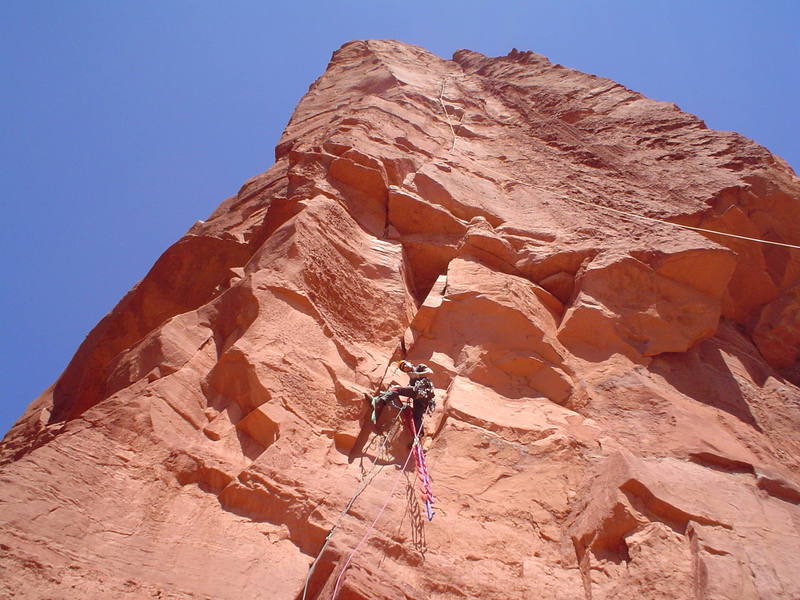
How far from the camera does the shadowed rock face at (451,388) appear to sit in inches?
231

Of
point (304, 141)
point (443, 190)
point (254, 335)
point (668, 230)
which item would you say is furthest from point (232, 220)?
point (668, 230)

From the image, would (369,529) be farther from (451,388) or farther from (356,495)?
(451,388)

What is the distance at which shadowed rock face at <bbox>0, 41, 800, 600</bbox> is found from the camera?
231 inches

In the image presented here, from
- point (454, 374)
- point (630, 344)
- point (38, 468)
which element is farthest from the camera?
point (630, 344)

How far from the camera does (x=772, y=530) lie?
A: 22.3ft

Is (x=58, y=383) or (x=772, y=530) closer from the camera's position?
(x=772, y=530)

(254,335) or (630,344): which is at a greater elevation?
(630,344)

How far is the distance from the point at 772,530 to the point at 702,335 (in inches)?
151

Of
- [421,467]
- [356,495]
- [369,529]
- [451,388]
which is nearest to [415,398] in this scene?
[451,388]

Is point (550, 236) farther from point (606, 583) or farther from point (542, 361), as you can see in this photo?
point (606, 583)

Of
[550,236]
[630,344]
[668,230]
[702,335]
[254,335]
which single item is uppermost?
[668,230]

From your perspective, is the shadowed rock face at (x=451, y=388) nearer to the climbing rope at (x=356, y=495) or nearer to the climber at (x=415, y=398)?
the climbing rope at (x=356, y=495)

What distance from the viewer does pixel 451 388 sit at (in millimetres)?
8586

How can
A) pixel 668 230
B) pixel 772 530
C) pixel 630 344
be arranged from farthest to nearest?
pixel 668 230 < pixel 630 344 < pixel 772 530
